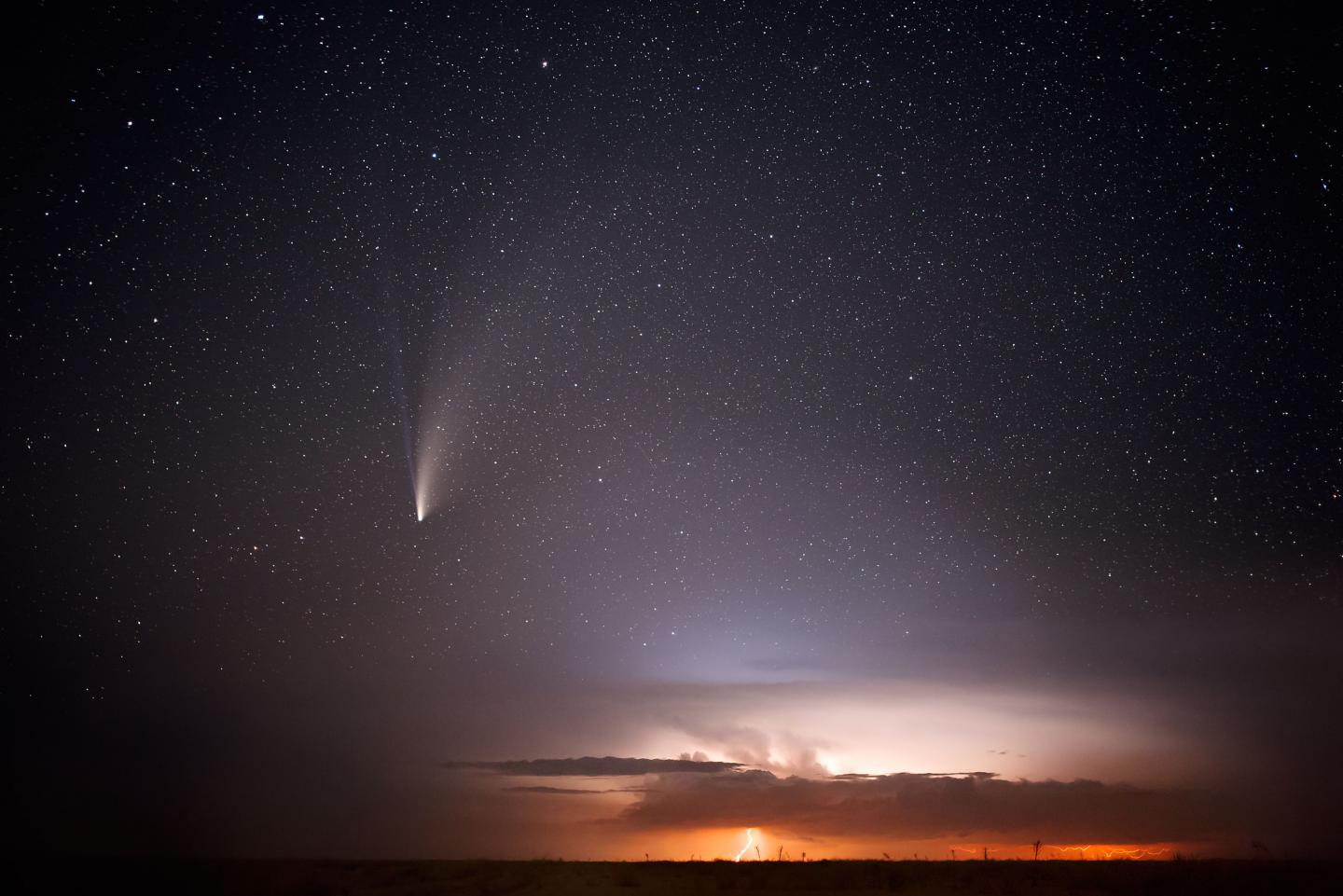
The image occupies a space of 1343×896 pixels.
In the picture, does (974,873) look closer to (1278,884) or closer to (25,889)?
(1278,884)

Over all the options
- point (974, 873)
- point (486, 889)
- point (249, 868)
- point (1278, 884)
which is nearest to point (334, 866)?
point (249, 868)

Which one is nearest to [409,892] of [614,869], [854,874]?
[614,869]

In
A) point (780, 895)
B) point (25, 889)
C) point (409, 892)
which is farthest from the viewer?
point (25, 889)

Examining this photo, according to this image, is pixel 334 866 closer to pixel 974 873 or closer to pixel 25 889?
pixel 25 889

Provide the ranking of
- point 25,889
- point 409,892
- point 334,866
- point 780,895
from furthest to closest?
point 334,866 → point 25,889 → point 409,892 → point 780,895

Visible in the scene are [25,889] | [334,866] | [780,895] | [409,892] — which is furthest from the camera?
[334,866]

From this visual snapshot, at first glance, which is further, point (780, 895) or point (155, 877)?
point (155, 877)
